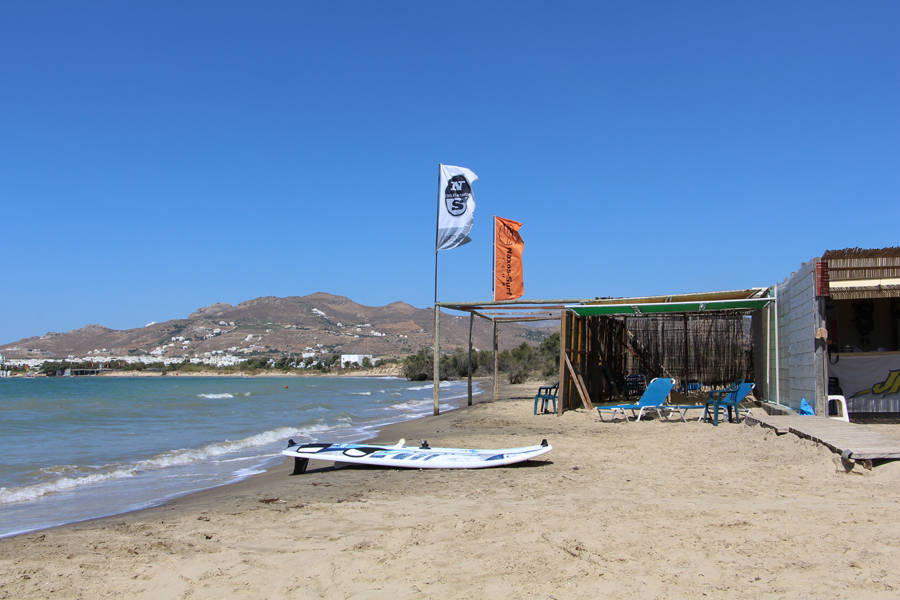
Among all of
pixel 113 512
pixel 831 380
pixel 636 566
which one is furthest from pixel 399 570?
pixel 831 380

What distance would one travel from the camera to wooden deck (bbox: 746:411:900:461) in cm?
598

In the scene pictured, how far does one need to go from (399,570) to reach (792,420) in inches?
274

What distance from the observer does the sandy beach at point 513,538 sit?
11.5 feet

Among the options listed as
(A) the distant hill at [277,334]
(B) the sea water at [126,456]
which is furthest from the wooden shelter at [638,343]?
(A) the distant hill at [277,334]

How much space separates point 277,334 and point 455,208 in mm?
118398

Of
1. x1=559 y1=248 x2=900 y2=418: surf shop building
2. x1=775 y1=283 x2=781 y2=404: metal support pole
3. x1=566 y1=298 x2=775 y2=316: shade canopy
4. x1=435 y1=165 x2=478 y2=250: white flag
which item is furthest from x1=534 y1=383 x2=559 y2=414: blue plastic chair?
x1=775 y1=283 x2=781 y2=404: metal support pole

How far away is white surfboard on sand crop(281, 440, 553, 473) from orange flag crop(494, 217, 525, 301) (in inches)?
278

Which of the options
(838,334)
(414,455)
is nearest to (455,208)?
(838,334)

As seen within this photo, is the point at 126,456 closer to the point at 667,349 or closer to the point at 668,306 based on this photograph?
the point at 668,306

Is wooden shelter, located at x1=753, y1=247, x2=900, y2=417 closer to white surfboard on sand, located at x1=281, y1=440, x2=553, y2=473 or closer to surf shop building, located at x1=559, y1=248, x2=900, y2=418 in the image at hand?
surf shop building, located at x1=559, y1=248, x2=900, y2=418

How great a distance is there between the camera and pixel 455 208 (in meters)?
15.4

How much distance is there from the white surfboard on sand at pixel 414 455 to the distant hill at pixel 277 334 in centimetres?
9942

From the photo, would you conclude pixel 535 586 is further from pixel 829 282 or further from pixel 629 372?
pixel 629 372

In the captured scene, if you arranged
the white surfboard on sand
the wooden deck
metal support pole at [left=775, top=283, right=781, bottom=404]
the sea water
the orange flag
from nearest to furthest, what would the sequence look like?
1. the wooden deck
2. the sea water
3. the white surfboard on sand
4. metal support pole at [left=775, top=283, right=781, bottom=404]
5. the orange flag
